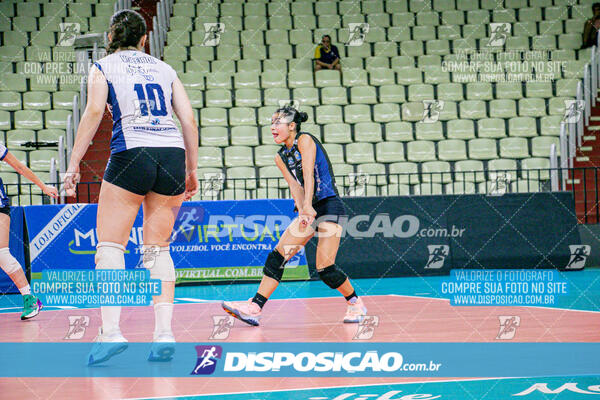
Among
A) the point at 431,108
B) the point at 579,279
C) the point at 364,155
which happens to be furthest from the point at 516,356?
the point at 431,108

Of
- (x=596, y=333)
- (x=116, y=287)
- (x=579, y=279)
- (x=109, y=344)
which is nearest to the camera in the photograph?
(x=109, y=344)

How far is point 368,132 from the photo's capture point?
15148 mm

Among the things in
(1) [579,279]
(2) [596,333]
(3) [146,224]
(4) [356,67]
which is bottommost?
(1) [579,279]

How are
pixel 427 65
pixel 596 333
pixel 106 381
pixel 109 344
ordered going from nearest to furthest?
pixel 106 381 < pixel 109 344 < pixel 596 333 < pixel 427 65

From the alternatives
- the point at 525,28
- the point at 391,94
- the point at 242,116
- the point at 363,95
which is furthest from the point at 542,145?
the point at 242,116

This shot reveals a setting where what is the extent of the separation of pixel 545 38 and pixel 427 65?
2792 mm

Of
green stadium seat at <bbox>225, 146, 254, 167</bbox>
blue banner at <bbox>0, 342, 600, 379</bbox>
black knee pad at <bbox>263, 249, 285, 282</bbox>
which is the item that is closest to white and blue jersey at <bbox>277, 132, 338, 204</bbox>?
black knee pad at <bbox>263, 249, 285, 282</bbox>

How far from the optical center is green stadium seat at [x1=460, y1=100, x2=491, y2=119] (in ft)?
51.3

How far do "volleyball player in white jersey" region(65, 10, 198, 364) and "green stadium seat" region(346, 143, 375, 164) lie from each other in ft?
31.5

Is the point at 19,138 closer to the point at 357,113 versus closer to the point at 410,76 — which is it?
the point at 357,113

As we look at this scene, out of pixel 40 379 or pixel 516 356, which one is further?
pixel 516 356

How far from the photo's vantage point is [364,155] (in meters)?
14.6

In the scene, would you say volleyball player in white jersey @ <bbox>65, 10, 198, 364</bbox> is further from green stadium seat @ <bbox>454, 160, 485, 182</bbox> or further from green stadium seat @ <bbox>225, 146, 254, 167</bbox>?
green stadium seat @ <bbox>454, 160, 485, 182</bbox>

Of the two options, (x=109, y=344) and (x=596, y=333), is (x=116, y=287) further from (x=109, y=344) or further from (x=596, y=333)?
→ (x=596, y=333)
